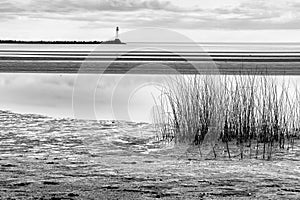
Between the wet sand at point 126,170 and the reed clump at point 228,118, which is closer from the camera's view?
the wet sand at point 126,170

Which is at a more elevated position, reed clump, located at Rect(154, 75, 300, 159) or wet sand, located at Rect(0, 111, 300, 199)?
reed clump, located at Rect(154, 75, 300, 159)

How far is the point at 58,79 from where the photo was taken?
28203 millimetres

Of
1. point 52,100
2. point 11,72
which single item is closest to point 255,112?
point 52,100

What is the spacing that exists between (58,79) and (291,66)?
12.6 metres

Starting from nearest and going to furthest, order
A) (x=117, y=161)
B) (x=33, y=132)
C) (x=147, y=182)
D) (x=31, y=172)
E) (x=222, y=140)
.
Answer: (x=147, y=182)
(x=31, y=172)
(x=117, y=161)
(x=222, y=140)
(x=33, y=132)

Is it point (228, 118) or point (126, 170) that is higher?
point (228, 118)

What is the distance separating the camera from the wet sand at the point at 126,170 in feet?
24.0

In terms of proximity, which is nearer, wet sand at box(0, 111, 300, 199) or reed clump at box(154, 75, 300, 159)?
wet sand at box(0, 111, 300, 199)

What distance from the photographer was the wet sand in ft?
24.0

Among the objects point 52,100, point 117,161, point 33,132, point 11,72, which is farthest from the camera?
point 11,72

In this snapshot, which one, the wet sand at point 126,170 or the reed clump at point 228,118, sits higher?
the reed clump at point 228,118

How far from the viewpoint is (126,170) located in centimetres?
860

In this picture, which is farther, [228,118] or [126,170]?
[228,118]

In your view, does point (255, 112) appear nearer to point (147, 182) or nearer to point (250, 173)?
point (250, 173)
